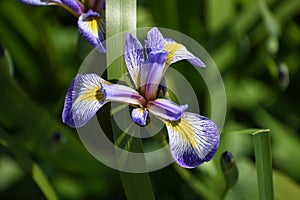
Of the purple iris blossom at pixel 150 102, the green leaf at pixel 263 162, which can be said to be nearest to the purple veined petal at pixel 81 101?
Answer: the purple iris blossom at pixel 150 102

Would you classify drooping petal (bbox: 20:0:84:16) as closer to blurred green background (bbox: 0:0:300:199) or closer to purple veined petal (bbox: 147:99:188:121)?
purple veined petal (bbox: 147:99:188:121)

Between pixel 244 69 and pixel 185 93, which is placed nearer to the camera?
pixel 185 93

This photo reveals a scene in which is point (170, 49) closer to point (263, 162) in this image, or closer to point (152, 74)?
point (152, 74)

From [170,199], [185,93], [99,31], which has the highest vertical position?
[99,31]

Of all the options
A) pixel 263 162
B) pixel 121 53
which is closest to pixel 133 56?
pixel 121 53

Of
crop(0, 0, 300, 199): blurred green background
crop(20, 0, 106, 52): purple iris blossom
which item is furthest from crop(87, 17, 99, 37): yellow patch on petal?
crop(0, 0, 300, 199): blurred green background

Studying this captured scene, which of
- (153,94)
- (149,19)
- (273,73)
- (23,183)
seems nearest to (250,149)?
(273,73)

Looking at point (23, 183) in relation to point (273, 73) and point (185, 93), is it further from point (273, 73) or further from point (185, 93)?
point (273, 73)

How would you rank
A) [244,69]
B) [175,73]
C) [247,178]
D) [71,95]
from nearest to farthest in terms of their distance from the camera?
[71,95] → [247,178] → [175,73] → [244,69]
